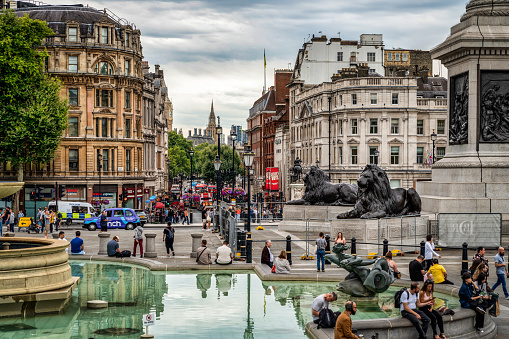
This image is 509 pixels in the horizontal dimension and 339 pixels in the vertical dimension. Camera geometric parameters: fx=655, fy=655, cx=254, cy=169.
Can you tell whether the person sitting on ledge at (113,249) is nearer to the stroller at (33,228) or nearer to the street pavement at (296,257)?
the street pavement at (296,257)

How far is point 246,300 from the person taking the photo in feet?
59.2

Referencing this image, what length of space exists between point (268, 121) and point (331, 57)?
2756 centimetres

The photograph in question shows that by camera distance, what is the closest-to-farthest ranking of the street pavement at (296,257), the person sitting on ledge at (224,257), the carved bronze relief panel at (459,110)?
the street pavement at (296,257)
the person sitting on ledge at (224,257)
the carved bronze relief panel at (459,110)

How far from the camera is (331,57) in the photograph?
297 ft

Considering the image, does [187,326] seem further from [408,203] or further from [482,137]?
[482,137]

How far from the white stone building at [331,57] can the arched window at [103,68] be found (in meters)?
34.5

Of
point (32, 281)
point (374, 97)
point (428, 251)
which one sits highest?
point (374, 97)

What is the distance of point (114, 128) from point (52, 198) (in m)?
9.07

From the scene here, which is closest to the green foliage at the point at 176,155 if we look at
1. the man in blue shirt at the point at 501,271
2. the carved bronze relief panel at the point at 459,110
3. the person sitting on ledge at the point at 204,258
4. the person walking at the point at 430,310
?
the carved bronze relief panel at the point at 459,110

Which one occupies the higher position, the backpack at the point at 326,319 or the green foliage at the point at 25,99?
the green foliage at the point at 25,99

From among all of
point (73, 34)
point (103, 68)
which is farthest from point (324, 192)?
point (73, 34)

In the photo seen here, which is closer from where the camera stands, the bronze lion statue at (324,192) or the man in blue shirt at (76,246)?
the man in blue shirt at (76,246)

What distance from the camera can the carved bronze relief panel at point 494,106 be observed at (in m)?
27.5

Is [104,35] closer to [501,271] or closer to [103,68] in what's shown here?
[103,68]
